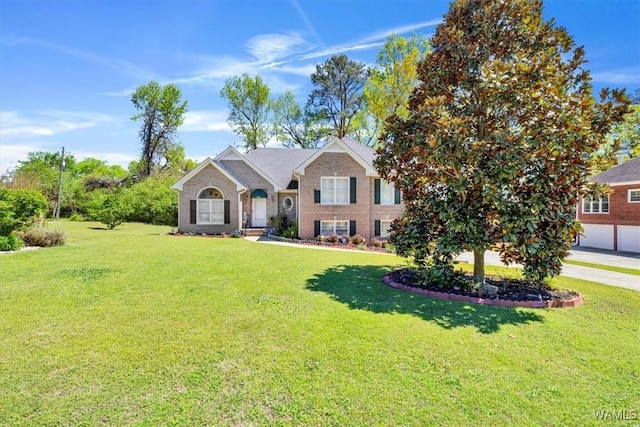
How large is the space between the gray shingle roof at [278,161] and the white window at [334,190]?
3925mm

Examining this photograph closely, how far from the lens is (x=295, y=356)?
4.72m

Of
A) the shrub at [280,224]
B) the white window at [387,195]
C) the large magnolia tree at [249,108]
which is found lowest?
the shrub at [280,224]

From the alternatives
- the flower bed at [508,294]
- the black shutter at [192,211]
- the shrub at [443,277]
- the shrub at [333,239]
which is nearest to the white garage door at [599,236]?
the shrub at [333,239]

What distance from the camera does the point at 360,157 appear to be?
21141 millimetres

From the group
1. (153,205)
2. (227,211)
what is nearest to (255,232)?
(227,211)

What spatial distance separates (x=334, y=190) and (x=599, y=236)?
19.5 m

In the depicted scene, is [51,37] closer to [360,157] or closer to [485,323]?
[360,157]

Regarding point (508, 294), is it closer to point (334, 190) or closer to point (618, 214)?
A: point (334, 190)

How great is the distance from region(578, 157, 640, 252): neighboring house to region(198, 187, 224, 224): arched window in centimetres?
2409

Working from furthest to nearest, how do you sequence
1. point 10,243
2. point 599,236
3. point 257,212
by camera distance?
point 257,212 < point 599,236 < point 10,243

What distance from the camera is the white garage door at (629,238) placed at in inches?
827

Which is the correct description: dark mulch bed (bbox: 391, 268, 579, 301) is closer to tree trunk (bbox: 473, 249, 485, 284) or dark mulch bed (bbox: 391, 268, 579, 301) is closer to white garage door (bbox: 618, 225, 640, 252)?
tree trunk (bbox: 473, 249, 485, 284)

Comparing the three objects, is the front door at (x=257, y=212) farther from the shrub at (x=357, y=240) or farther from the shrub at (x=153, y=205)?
the shrub at (x=153, y=205)

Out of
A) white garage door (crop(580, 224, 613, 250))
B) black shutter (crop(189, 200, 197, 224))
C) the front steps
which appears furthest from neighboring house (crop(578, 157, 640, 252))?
black shutter (crop(189, 200, 197, 224))
